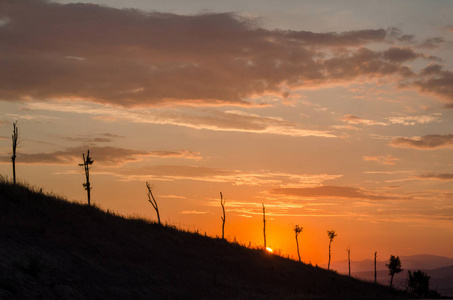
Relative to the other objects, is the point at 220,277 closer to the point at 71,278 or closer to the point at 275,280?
the point at 275,280

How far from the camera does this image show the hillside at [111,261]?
31.1m

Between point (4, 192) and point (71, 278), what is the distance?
14.8 m

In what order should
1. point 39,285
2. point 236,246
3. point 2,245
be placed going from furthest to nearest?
1. point 236,246
2. point 2,245
3. point 39,285

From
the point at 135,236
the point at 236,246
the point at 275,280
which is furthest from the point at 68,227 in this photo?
the point at 236,246

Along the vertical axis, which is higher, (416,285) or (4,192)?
(4,192)

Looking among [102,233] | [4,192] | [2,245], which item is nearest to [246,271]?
[102,233]

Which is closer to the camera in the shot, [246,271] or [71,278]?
[71,278]

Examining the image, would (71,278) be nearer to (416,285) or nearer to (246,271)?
(246,271)

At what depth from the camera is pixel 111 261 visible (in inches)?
1642

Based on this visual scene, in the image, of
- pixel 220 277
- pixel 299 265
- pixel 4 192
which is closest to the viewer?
pixel 4 192

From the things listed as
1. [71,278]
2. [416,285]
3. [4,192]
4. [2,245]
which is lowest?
[416,285]

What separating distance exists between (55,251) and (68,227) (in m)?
7.26

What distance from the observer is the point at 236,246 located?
73625 millimetres

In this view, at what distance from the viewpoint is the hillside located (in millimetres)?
31094
